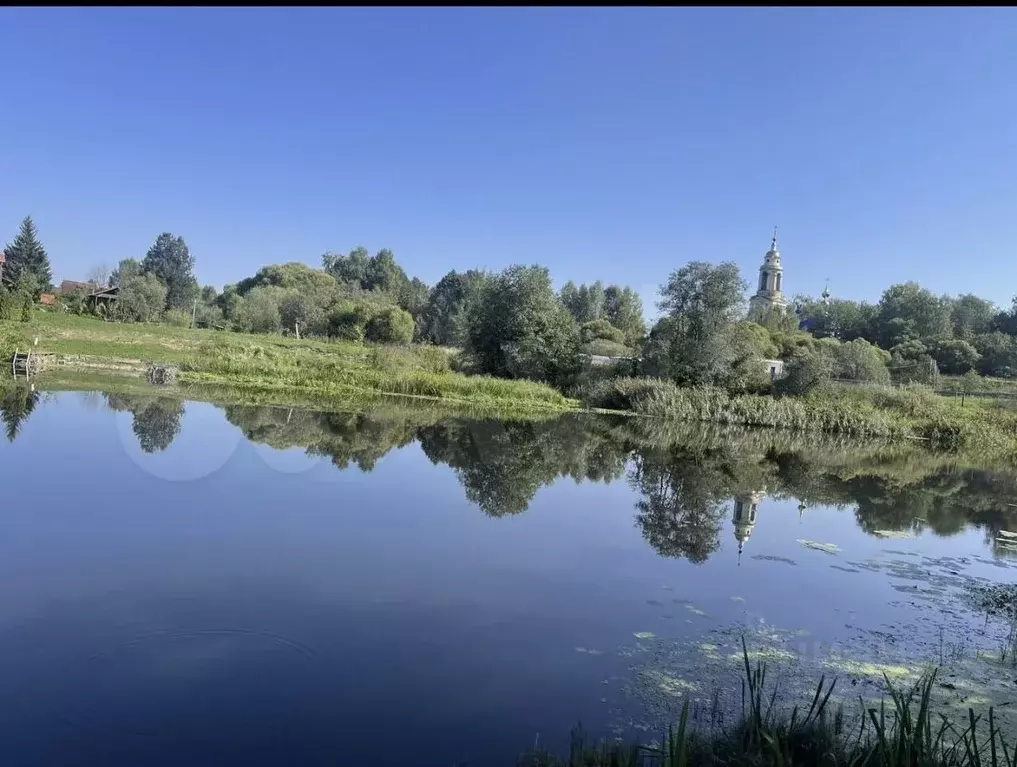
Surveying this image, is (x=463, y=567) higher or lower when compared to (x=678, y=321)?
lower

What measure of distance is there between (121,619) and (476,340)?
108 ft

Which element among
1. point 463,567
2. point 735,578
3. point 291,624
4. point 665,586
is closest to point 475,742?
point 291,624

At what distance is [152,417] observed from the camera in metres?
16.2

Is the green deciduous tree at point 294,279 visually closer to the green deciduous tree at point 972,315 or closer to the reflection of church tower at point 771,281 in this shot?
the reflection of church tower at point 771,281

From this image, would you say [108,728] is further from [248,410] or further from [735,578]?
[248,410]

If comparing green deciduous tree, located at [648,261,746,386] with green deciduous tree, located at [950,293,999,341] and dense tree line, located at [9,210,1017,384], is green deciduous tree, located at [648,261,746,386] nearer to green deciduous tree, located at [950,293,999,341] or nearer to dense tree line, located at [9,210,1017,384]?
dense tree line, located at [9,210,1017,384]

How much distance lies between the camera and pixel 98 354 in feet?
105

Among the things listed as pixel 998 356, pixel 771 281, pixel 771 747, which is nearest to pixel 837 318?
pixel 771 281

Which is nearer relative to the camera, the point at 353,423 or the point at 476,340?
the point at 353,423

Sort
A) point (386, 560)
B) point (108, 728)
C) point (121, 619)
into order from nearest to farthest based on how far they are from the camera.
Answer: point (108, 728)
point (121, 619)
point (386, 560)

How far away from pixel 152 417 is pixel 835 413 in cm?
2812

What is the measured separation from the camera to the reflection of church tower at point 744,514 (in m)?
11.0

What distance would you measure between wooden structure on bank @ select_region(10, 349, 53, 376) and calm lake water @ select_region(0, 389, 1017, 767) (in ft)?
37.8

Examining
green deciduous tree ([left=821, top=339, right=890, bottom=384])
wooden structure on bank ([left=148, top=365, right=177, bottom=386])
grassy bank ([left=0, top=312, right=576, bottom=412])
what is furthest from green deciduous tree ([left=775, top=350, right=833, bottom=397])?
wooden structure on bank ([left=148, top=365, right=177, bottom=386])
